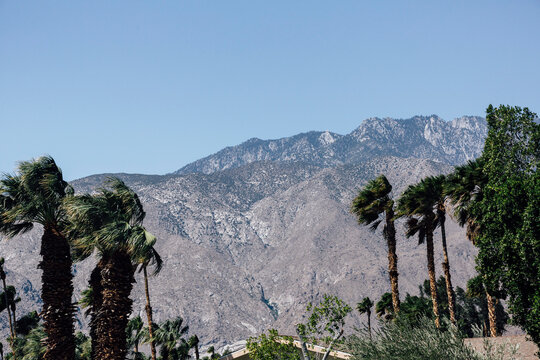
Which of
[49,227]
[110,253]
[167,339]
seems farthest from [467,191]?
[167,339]

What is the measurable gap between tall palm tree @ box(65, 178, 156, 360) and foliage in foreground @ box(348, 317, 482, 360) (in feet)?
34.3

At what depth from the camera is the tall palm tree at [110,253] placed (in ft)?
68.6

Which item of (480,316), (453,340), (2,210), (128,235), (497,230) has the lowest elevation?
(480,316)

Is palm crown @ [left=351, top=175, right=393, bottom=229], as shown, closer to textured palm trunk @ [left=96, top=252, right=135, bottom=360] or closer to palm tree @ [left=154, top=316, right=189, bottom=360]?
textured palm trunk @ [left=96, top=252, right=135, bottom=360]

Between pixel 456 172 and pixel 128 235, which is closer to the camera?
pixel 128 235

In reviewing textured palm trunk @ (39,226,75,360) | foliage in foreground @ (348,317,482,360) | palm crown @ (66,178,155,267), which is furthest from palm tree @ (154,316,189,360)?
palm crown @ (66,178,155,267)

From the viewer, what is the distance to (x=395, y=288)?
108ft

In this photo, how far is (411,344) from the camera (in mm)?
23281

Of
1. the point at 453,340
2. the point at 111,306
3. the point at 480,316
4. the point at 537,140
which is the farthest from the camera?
the point at 480,316

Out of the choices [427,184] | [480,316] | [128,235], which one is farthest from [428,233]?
[480,316]

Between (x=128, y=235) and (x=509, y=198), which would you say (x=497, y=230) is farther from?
(x=128, y=235)

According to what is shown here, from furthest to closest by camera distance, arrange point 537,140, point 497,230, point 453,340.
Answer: point 537,140 → point 497,230 → point 453,340

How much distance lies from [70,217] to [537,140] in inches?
1144

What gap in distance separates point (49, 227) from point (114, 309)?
4.65 meters
